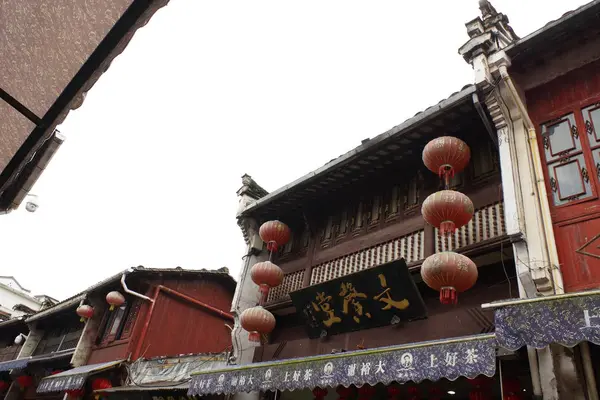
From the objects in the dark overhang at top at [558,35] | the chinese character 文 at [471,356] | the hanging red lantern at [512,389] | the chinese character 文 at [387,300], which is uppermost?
the dark overhang at top at [558,35]

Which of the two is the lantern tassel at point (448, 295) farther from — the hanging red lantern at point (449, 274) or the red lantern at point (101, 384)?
the red lantern at point (101, 384)

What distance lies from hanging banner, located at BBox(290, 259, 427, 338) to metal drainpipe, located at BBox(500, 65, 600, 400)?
2398 mm

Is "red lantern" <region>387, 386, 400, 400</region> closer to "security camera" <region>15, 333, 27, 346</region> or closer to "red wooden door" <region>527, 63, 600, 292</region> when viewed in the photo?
"red wooden door" <region>527, 63, 600, 292</region>

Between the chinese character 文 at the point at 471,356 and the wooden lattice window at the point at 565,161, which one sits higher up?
the wooden lattice window at the point at 565,161

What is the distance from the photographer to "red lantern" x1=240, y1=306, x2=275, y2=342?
9.95 m

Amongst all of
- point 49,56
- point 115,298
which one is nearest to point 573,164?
point 49,56

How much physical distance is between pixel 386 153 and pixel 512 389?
540cm

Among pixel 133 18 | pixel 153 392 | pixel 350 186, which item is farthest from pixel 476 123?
pixel 153 392

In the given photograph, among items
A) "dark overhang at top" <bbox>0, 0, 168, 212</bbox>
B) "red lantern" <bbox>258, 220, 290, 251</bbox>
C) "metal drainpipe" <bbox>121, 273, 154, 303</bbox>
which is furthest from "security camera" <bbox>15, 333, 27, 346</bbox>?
"dark overhang at top" <bbox>0, 0, 168, 212</bbox>

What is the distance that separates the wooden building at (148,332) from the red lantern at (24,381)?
304 centimetres

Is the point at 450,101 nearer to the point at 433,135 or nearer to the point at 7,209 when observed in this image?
the point at 433,135

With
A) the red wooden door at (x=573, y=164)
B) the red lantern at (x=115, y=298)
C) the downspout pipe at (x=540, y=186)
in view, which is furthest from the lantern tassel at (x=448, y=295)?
the red lantern at (x=115, y=298)

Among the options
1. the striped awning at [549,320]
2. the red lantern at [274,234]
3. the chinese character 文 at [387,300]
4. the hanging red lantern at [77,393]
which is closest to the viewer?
the striped awning at [549,320]

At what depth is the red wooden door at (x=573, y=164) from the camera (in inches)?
238
